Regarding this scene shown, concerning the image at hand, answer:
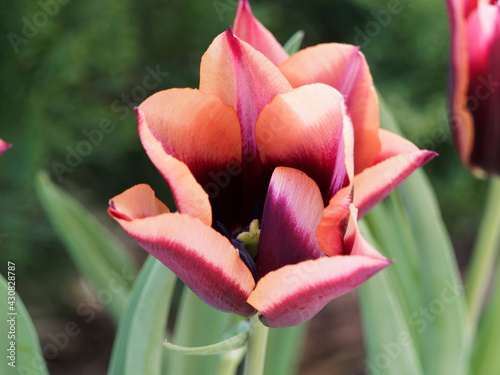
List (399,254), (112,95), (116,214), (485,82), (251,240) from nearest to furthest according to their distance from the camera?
(116,214) → (251,240) → (485,82) → (399,254) → (112,95)

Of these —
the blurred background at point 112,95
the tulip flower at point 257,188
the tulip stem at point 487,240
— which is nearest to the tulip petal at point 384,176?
the tulip flower at point 257,188

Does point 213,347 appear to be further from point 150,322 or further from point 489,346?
point 489,346

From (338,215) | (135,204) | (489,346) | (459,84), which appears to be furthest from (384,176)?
(489,346)

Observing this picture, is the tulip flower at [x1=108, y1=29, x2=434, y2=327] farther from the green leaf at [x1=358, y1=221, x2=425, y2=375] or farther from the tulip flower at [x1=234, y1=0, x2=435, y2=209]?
the green leaf at [x1=358, y1=221, x2=425, y2=375]

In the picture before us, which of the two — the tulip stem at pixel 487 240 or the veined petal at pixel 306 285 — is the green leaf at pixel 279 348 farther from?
the veined petal at pixel 306 285

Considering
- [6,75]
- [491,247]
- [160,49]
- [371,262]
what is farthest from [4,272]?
[371,262]
